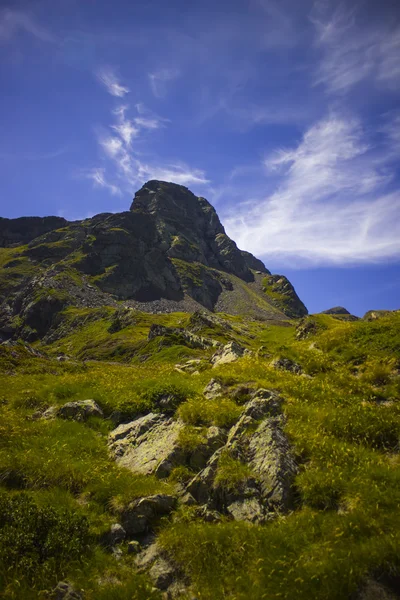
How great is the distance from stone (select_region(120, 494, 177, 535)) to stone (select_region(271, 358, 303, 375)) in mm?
9824

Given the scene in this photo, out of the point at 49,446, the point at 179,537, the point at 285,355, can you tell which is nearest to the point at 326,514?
the point at 179,537

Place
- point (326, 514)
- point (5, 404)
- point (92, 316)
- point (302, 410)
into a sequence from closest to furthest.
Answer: point (326, 514) → point (302, 410) → point (5, 404) → point (92, 316)

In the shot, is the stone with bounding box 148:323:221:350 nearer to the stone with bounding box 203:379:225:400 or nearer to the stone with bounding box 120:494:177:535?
the stone with bounding box 203:379:225:400

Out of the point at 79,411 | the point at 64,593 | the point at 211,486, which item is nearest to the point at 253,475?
the point at 211,486

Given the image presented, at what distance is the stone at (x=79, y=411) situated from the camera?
48.0 ft

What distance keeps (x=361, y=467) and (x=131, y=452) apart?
7.56 m

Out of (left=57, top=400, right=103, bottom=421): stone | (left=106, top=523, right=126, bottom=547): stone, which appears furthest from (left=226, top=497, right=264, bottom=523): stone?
(left=57, top=400, right=103, bottom=421): stone

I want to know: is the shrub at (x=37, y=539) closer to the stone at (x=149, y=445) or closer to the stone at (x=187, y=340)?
the stone at (x=149, y=445)

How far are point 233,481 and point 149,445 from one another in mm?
4172

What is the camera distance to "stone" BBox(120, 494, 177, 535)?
8.49 meters

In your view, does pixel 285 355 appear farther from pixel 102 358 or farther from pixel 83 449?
pixel 102 358

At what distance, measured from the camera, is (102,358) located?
86250 millimetres

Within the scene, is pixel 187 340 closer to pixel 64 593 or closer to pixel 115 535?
pixel 115 535

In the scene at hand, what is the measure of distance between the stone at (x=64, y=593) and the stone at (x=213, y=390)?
830 centimetres
